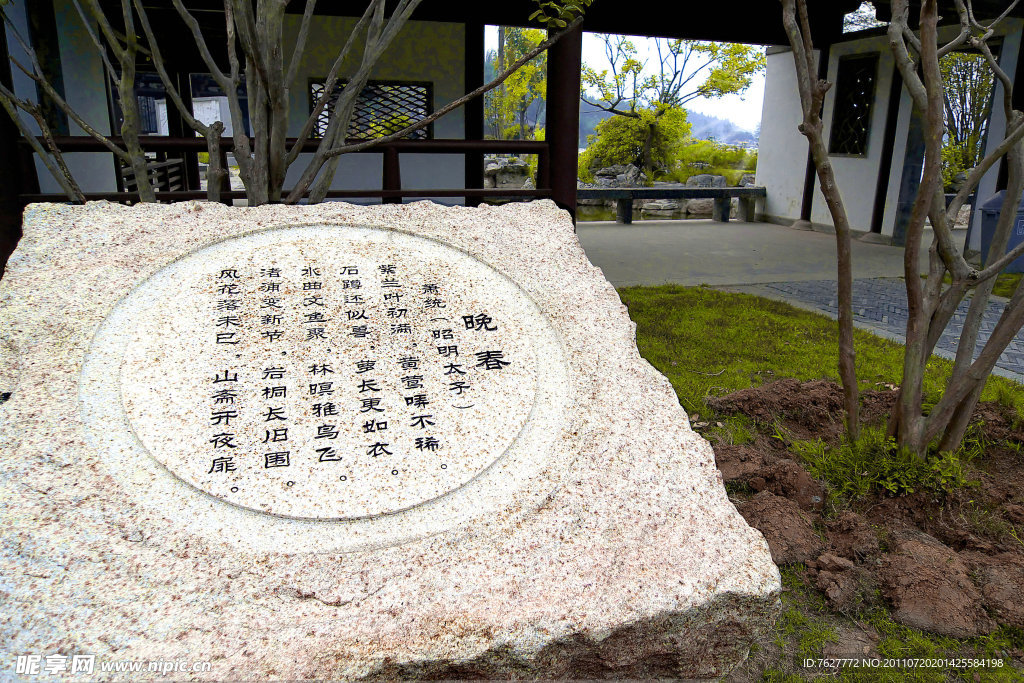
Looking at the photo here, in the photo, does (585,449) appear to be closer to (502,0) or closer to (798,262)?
(502,0)

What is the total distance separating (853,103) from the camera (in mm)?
10516

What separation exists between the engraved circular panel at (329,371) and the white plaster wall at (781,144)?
10820 mm

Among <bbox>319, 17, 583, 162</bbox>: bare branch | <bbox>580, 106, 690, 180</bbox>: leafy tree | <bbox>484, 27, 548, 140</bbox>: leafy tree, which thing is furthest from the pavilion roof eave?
<bbox>484, 27, 548, 140</bbox>: leafy tree

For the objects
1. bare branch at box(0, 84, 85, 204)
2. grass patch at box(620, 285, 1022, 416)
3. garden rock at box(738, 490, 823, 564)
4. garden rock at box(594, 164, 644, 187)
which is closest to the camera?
garden rock at box(738, 490, 823, 564)

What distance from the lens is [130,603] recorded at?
5.23ft

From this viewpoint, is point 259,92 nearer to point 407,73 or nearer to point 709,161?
point 407,73

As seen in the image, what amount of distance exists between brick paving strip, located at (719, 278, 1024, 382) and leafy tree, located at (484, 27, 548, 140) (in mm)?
14913

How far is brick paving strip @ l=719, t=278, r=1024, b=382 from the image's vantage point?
4.87m

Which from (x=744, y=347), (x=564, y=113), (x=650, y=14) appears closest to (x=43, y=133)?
(x=564, y=113)

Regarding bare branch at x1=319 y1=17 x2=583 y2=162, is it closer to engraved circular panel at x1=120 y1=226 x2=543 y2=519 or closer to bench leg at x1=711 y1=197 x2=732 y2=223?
engraved circular panel at x1=120 y1=226 x2=543 y2=519

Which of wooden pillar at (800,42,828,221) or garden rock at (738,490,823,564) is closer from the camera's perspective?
garden rock at (738,490,823,564)

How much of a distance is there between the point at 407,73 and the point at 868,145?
6.50 meters

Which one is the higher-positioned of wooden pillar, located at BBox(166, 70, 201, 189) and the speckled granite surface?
wooden pillar, located at BBox(166, 70, 201, 189)

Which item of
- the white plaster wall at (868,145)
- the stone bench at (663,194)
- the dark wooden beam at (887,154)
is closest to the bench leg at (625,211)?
the stone bench at (663,194)
